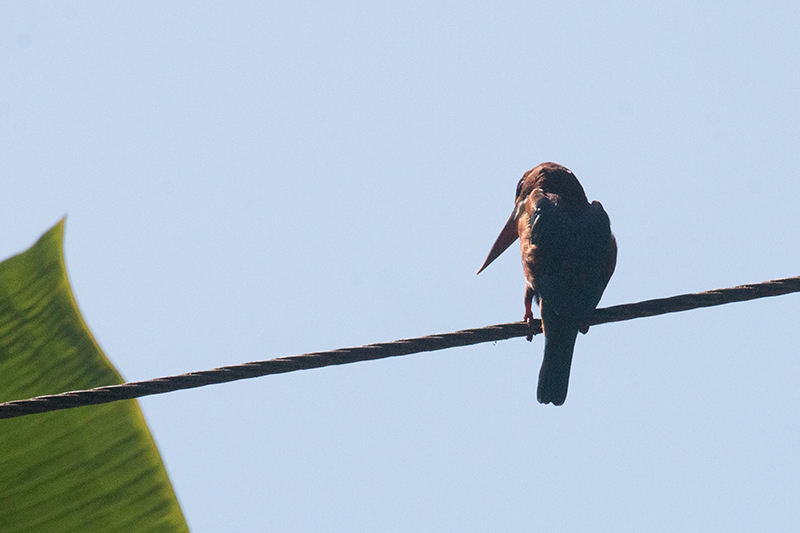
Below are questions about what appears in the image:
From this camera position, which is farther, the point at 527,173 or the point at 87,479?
the point at 527,173

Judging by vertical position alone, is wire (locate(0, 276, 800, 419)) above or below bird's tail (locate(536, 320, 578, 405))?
above

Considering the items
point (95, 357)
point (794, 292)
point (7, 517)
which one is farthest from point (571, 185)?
point (7, 517)

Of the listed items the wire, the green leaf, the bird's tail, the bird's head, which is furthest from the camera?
the bird's head

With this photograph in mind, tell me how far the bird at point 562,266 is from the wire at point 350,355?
960mm

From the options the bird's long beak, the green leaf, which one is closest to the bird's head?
the bird's long beak

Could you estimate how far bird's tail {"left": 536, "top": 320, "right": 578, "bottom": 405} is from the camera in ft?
13.7

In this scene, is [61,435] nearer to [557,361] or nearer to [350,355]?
[350,355]

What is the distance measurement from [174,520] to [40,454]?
0.54 meters

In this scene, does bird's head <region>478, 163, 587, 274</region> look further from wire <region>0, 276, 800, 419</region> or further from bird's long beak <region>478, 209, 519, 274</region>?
wire <region>0, 276, 800, 419</region>

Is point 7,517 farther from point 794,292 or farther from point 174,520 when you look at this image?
point 794,292

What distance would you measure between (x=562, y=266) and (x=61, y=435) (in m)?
2.62

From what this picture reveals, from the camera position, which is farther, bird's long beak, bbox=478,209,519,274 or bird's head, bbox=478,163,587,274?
bird's long beak, bbox=478,209,519,274

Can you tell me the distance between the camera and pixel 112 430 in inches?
114

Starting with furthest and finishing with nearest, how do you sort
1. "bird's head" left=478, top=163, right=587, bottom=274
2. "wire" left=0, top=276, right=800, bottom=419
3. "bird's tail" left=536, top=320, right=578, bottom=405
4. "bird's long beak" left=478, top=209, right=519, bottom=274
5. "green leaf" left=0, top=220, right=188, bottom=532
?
"bird's long beak" left=478, top=209, right=519, bottom=274 → "bird's head" left=478, top=163, right=587, bottom=274 → "bird's tail" left=536, top=320, right=578, bottom=405 → "green leaf" left=0, top=220, right=188, bottom=532 → "wire" left=0, top=276, right=800, bottom=419
